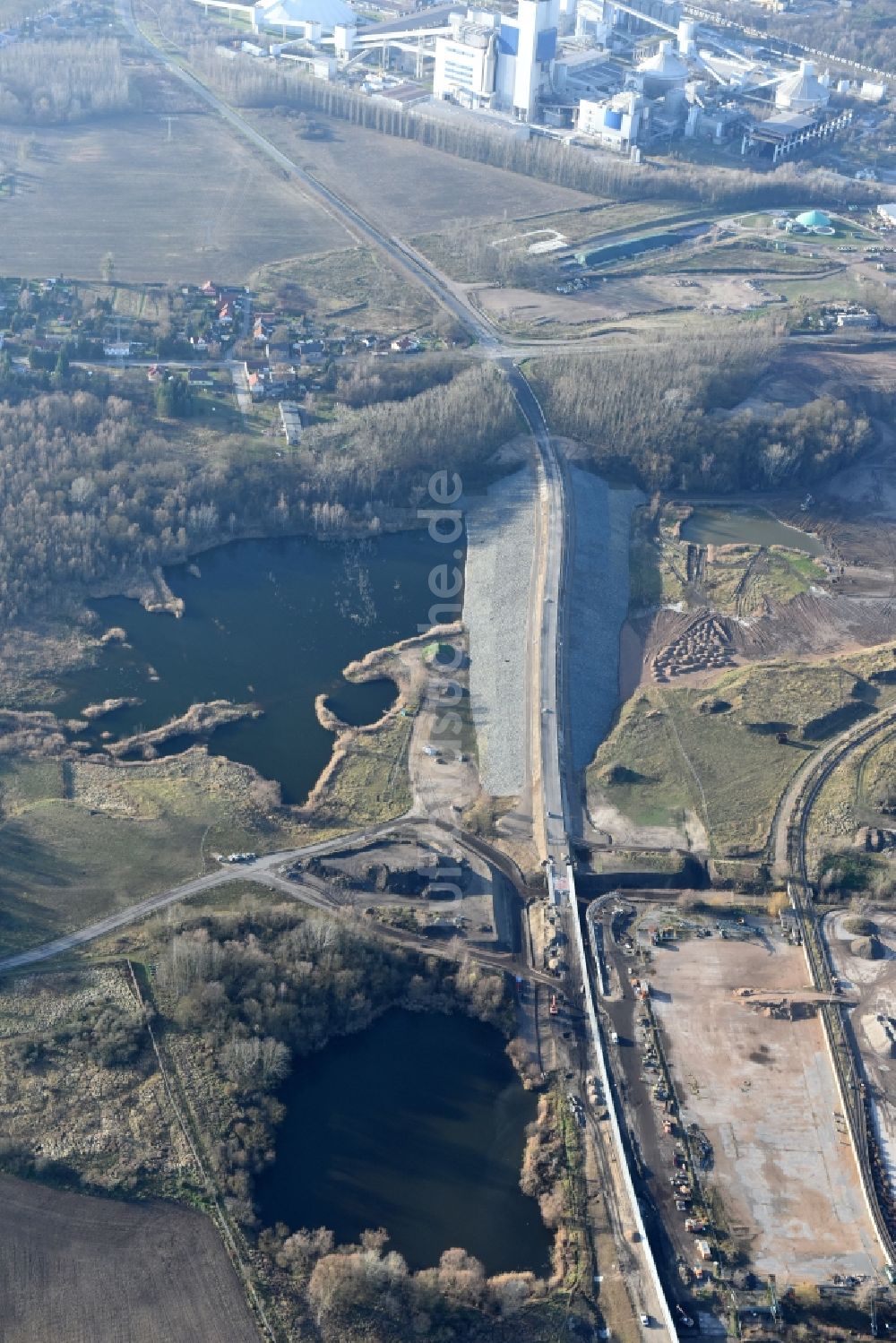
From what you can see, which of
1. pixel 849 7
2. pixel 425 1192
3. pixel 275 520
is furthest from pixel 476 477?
pixel 849 7

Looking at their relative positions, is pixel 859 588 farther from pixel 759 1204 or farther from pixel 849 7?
pixel 849 7

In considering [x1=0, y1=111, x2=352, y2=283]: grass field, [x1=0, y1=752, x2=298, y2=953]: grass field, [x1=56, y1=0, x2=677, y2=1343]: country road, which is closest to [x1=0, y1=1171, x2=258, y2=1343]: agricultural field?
[x1=56, y1=0, x2=677, y2=1343]: country road

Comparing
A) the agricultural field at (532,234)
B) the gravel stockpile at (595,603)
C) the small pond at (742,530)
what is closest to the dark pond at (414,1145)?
the gravel stockpile at (595,603)

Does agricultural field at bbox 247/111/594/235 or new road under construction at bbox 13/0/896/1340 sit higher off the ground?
agricultural field at bbox 247/111/594/235

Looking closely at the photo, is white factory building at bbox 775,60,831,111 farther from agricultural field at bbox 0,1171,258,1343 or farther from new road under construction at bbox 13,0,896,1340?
agricultural field at bbox 0,1171,258,1343

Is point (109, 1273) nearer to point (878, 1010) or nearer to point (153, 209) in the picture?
point (878, 1010)

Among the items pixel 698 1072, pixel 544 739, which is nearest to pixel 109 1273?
pixel 698 1072
